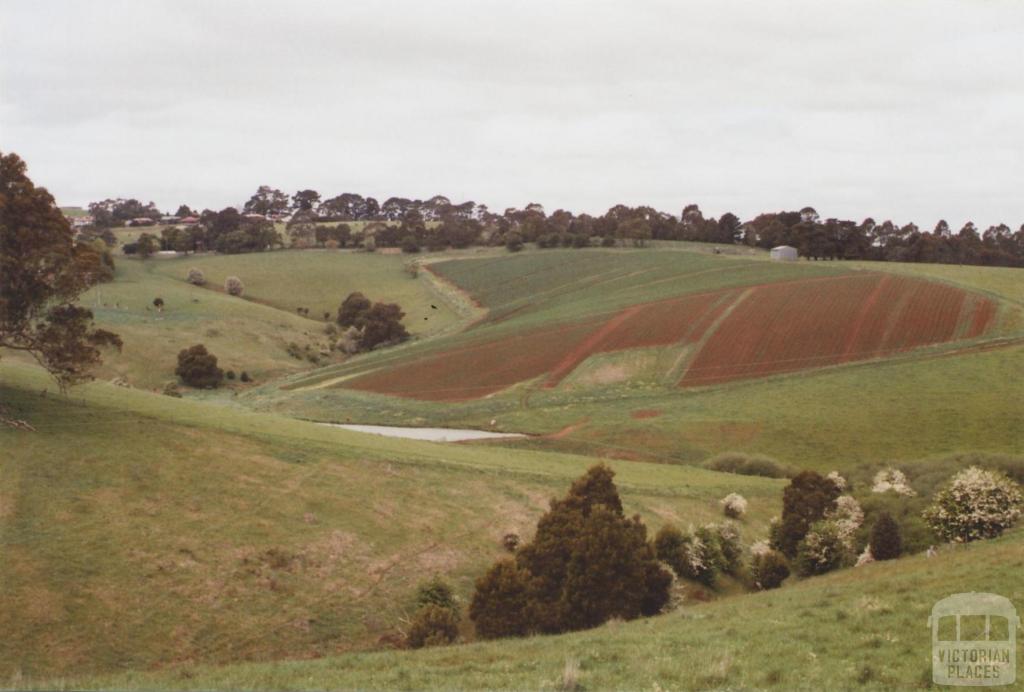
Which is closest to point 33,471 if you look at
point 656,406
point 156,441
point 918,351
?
point 156,441

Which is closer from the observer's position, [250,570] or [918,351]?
[250,570]

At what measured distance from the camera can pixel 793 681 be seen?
48.0ft

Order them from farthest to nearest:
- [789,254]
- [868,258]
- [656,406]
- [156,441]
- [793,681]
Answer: [868,258], [789,254], [656,406], [156,441], [793,681]

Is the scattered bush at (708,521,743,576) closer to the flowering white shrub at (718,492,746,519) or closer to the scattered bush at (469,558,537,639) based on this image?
the flowering white shrub at (718,492,746,519)

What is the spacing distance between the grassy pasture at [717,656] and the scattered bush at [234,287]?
445 ft

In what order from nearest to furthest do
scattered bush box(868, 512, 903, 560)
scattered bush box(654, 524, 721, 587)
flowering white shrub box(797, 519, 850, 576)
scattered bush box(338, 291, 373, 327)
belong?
scattered bush box(868, 512, 903, 560) < flowering white shrub box(797, 519, 850, 576) < scattered bush box(654, 524, 721, 587) < scattered bush box(338, 291, 373, 327)

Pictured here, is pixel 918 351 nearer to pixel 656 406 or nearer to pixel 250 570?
pixel 656 406

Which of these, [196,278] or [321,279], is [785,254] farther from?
[196,278]

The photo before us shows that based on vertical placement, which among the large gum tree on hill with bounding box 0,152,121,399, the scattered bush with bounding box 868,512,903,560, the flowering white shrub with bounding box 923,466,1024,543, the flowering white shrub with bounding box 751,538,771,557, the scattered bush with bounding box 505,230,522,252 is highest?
the scattered bush with bounding box 505,230,522,252

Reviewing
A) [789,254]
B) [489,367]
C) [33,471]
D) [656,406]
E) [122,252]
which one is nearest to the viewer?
[33,471]

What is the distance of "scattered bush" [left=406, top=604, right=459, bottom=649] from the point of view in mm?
25989

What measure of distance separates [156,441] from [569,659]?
27.8m

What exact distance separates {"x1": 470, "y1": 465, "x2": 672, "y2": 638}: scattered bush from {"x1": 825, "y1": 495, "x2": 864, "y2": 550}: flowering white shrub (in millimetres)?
10854

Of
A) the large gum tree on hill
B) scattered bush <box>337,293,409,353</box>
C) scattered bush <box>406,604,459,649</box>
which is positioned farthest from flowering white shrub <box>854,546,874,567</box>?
scattered bush <box>337,293,409,353</box>
